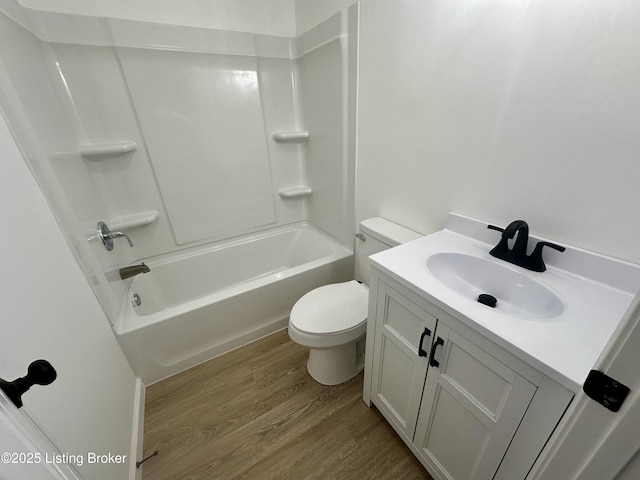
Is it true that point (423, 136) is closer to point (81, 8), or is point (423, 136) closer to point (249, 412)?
point (249, 412)

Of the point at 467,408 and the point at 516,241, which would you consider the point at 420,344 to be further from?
the point at 516,241

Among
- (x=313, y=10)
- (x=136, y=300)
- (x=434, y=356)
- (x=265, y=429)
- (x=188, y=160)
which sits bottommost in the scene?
(x=265, y=429)

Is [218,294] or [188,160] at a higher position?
[188,160]

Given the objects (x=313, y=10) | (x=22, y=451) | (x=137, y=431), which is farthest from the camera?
(x=313, y=10)

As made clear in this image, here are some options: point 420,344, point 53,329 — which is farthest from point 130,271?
point 420,344

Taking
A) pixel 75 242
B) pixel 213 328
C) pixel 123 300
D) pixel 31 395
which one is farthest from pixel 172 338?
pixel 31 395

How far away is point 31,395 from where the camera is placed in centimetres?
53

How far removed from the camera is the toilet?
47.8 inches

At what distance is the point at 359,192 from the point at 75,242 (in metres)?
1.44

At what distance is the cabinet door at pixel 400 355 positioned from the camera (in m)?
0.84

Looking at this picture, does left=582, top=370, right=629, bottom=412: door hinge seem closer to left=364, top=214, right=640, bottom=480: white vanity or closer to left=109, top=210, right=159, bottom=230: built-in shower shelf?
left=364, top=214, right=640, bottom=480: white vanity

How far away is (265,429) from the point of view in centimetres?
121

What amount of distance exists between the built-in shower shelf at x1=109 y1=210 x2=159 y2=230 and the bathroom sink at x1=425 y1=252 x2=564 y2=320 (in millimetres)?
1816

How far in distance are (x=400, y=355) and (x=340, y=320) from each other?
0.37m
